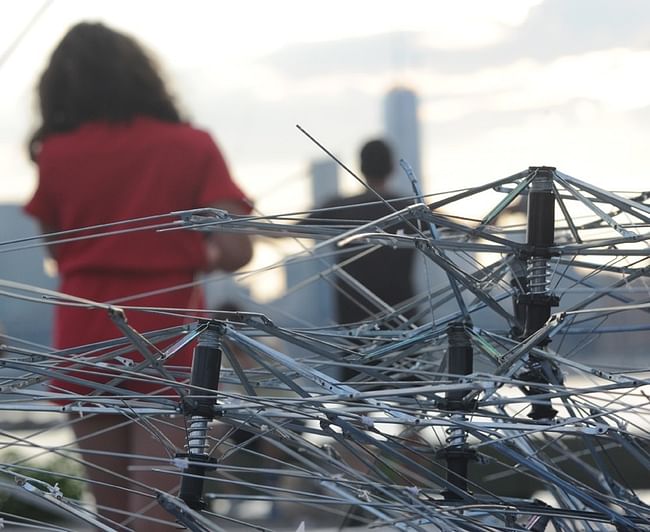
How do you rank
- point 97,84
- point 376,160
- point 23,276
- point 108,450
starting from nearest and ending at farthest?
point 108,450 → point 97,84 → point 376,160 → point 23,276

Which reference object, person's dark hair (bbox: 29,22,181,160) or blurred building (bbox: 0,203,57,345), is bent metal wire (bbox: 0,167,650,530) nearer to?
person's dark hair (bbox: 29,22,181,160)

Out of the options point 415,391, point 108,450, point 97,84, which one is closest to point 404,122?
point 97,84

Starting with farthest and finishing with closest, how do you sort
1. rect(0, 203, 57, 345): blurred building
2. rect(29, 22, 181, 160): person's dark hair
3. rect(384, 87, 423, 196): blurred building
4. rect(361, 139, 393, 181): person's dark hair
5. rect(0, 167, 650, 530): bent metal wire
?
rect(384, 87, 423, 196): blurred building → rect(0, 203, 57, 345): blurred building → rect(361, 139, 393, 181): person's dark hair → rect(29, 22, 181, 160): person's dark hair → rect(0, 167, 650, 530): bent metal wire

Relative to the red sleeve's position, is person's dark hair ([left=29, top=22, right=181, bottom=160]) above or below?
above

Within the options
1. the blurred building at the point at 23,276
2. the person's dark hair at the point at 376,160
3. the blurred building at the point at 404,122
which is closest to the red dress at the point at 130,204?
the person's dark hair at the point at 376,160

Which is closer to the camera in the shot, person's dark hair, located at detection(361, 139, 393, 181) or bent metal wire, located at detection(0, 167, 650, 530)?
bent metal wire, located at detection(0, 167, 650, 530)

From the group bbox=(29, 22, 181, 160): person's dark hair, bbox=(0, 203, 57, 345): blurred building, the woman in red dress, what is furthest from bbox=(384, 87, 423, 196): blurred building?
the woman in red dress

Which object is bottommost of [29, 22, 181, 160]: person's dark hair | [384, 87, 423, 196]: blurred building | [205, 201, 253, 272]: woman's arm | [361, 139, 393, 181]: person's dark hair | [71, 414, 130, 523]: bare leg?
[71, 414, 130, 523]: bare leg

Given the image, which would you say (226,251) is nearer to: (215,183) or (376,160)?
(215,183)

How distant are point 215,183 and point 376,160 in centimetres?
178

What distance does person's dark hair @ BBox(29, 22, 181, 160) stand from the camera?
2381 millimetres

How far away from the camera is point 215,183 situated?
7.43 ft

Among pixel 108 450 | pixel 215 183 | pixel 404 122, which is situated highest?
pixel 404 122

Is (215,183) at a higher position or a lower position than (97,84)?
lower
